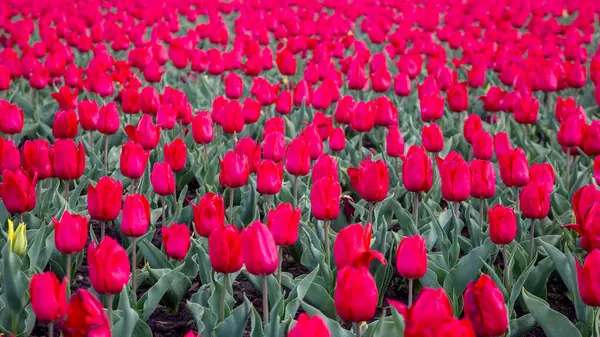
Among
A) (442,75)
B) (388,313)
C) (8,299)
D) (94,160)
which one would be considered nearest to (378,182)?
(388,313)

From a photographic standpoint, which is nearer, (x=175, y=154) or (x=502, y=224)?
(x=502, y=224)

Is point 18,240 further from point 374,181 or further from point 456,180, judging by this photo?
point 456,180

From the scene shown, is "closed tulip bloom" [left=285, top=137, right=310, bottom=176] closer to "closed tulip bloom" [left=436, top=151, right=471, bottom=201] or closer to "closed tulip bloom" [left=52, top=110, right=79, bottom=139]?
"closed tulip bloom" [left=436, top=151, right=471, bottom=201]

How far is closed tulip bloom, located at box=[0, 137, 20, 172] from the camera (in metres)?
3.11

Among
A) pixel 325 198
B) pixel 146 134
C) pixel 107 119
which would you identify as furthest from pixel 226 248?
pixel 107 119

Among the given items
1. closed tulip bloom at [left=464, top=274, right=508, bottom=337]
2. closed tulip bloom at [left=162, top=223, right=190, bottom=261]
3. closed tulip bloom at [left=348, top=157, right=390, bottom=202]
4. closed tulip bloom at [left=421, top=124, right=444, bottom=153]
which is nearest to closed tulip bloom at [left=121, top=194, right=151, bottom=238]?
closed tulip bloom at [left=162, top=223, right=190, bottom=261]

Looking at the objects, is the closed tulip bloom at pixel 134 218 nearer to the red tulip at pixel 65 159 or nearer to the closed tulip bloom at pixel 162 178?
the closed tulip bloom at pixel 162 178

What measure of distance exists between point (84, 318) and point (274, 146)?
5.64 ft

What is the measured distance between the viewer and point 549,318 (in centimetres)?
240

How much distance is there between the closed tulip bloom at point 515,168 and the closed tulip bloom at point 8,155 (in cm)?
201

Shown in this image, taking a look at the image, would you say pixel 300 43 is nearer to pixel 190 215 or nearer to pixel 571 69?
pixel 571 69

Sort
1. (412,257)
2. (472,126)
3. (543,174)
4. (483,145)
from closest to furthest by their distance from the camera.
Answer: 1. (412,257)
2. (543,174)
3. (483,145)
4. (472,126)

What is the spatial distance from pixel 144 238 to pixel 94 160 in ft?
4.24

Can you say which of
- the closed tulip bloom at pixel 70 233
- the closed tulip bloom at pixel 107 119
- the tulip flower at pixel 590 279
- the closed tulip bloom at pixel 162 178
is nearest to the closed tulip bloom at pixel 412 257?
the tulip flower at pixel 590 279
